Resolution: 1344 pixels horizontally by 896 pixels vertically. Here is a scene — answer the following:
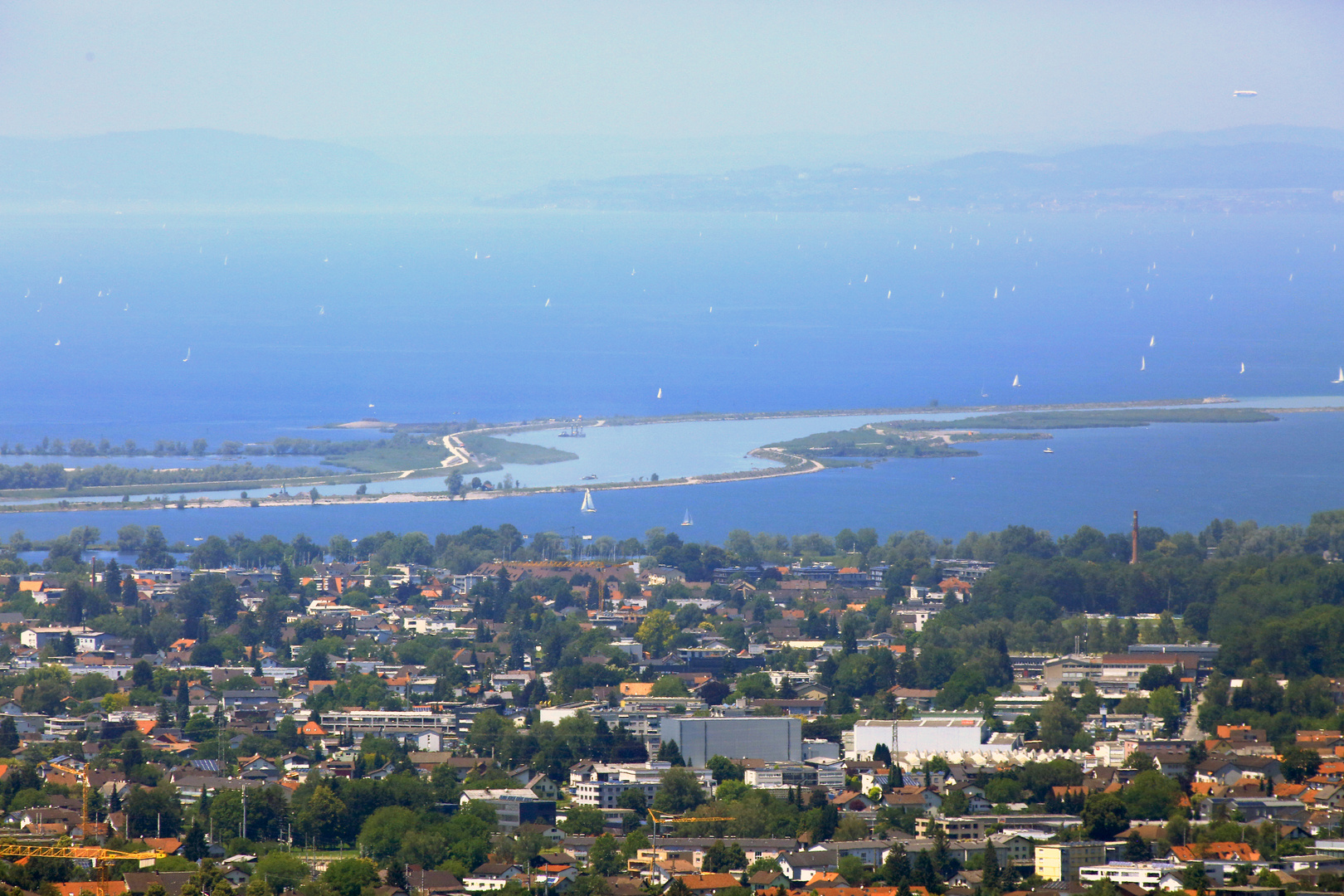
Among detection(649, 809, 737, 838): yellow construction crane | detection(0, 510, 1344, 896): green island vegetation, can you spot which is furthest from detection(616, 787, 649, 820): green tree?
detection(649, 809, 737, 838): yellow construction crane

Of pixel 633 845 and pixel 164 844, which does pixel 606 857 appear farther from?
pixel 164 844

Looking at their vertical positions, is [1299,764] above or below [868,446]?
below

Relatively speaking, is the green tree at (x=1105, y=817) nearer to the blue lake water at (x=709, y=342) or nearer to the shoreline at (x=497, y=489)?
the blue lake water at (x=709, y=342)

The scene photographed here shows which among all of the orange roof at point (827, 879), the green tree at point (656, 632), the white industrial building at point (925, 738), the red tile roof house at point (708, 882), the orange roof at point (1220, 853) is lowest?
the orange roof at point (827, 879)

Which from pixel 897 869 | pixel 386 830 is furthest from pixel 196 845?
pixel 897 869

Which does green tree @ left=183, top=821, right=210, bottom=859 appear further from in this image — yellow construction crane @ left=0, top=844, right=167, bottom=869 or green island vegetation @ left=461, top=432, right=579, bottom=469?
green island vegetation @ left=461, top=432, right=579, bottom=469

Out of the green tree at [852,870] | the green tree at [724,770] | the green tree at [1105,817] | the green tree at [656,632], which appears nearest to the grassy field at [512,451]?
the green tree at [656,632]
